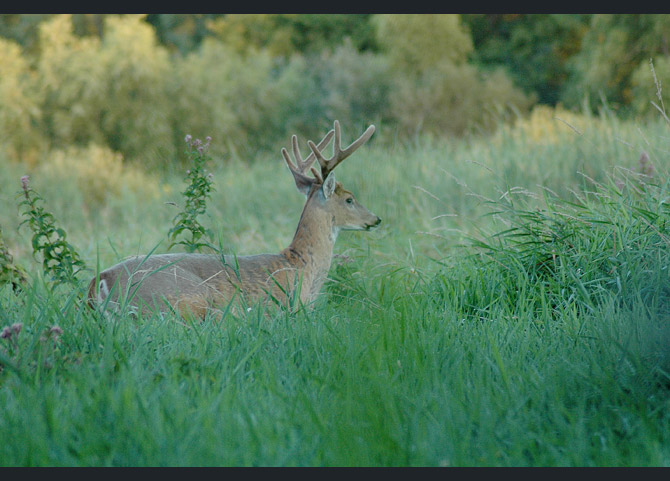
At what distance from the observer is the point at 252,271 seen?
490 cm

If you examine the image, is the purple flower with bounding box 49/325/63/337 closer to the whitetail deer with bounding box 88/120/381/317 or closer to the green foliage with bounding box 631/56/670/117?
the whitetail deer with bounding box 88/120/381/317

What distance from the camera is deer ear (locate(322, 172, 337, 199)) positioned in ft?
17.7

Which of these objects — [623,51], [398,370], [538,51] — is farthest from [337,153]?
[538,51]

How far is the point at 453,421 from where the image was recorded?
2.67 m

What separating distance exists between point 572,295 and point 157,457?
259 centimetres

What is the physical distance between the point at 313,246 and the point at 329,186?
44 cm

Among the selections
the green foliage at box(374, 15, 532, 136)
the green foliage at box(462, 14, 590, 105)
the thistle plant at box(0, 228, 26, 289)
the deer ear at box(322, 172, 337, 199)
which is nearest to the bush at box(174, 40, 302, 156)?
the green foliage at box(374, 15, 532, 136)

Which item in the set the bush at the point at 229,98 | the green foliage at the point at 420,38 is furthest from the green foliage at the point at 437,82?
the bush at the point at 229,98

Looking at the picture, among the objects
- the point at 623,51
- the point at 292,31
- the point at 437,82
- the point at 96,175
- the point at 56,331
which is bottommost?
the point at 96,175

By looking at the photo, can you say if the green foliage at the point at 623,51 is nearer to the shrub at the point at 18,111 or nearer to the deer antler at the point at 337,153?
the shrub at the point at 18,111

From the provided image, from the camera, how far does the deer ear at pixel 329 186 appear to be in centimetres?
539

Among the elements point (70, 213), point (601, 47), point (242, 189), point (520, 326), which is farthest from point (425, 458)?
point (601, 47)

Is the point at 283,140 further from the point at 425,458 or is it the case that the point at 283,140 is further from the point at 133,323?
the point at 425,458

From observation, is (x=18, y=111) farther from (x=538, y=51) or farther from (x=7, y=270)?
(x=538, y=51)
